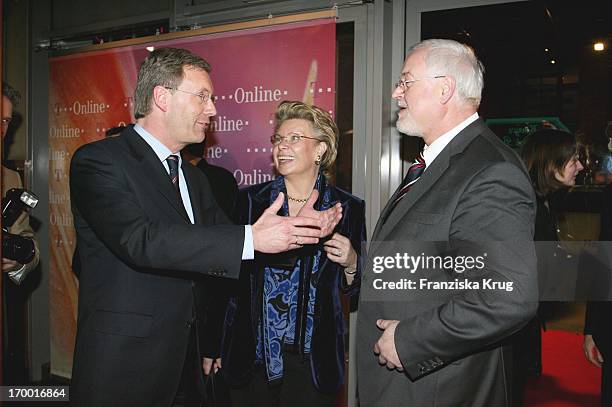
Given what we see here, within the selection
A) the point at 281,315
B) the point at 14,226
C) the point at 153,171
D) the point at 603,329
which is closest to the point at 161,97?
the point at 153,171

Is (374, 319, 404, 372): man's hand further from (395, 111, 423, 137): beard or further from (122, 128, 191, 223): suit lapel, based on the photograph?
(122, 128, 191, 223): suit lapel

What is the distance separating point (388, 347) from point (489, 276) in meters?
0.40

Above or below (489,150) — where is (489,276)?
below

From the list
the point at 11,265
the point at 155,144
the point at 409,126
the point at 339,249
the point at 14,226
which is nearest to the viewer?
the point at 409,126

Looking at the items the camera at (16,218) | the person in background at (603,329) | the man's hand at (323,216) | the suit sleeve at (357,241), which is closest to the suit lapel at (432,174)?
the man's hand at (323,216)

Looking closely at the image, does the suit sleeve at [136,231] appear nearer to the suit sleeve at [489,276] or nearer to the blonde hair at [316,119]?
the suit sleeve at [489,276]

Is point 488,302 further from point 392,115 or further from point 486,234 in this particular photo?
point 392,115

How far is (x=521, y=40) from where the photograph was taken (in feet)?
9.89

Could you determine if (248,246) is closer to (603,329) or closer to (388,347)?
(388,347)

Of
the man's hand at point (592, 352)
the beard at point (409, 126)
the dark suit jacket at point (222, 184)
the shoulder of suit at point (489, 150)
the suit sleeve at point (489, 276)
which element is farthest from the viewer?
the dark suit jacket at point (222, 184)

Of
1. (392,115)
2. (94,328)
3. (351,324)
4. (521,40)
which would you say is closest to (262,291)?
(94,328)

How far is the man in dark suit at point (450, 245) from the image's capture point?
1550 millimetres

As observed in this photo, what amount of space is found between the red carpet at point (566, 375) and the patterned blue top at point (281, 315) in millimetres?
1426

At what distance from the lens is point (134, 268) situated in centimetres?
197
